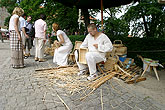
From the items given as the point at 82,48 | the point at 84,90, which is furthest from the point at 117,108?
the point at 82,48

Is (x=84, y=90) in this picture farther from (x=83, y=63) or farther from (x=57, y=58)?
(x=57, y=58)

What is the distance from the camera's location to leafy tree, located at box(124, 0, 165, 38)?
6.37m

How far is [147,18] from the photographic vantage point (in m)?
8.52

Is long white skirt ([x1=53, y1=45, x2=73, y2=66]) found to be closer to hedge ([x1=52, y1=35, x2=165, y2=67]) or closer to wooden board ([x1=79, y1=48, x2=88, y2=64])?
wooden board ([x1=79, y1=48, x2=88, y2=64])

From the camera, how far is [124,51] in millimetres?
4496

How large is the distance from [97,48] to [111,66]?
1.01 metres

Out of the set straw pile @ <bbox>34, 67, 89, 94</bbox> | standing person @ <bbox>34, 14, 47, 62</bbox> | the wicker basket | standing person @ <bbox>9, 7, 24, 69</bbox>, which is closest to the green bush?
the wicker basket

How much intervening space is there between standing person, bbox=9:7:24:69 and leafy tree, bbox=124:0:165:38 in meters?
5.62

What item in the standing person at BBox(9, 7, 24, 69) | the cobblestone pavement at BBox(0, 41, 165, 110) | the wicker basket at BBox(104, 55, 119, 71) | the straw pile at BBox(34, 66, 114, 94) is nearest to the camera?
the cobblestone pavement at BBox(0, 41, 165, 110)

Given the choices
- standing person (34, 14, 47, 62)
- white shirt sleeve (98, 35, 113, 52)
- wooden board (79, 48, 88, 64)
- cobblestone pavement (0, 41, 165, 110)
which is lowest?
cobblestone pavement (0, 41, 165, 110)

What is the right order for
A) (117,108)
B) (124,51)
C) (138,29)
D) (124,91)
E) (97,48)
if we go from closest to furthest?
(117,108), (124,91), (97,48), (124,51), (138,29)

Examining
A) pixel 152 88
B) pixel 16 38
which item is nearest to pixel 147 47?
pixel 152 88

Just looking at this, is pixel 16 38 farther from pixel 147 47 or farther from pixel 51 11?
pixel 51 11

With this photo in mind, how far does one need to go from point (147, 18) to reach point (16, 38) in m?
7.99
